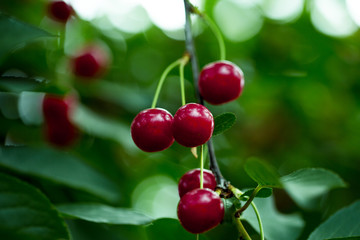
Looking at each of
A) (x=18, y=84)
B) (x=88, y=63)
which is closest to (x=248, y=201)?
(x=18, y=84)

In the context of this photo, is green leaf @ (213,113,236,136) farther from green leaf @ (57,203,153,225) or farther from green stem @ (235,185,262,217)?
green leaf @ (57,203,153,225)

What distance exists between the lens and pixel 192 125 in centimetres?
109

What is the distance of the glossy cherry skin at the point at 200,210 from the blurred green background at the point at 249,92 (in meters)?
1.72

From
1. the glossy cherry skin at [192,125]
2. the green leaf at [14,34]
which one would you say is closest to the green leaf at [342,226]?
the glossy cherry skin at [192,125]

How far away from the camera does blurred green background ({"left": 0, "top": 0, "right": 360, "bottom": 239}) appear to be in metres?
3.08

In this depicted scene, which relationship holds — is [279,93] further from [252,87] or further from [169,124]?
[169,124]

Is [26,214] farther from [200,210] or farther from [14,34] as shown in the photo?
[14,34]

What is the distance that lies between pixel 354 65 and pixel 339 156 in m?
0.94

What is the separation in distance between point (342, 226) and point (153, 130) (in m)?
0.78

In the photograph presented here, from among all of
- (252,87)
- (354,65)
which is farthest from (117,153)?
(354,65)

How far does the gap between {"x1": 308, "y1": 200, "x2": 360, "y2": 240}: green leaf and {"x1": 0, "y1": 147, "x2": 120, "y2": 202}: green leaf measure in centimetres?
123

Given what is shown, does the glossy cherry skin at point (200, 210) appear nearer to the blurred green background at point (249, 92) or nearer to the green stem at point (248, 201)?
the green stem at point (248, 201)

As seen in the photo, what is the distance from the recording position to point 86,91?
3.20 m

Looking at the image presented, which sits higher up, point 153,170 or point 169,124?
point 169,124
